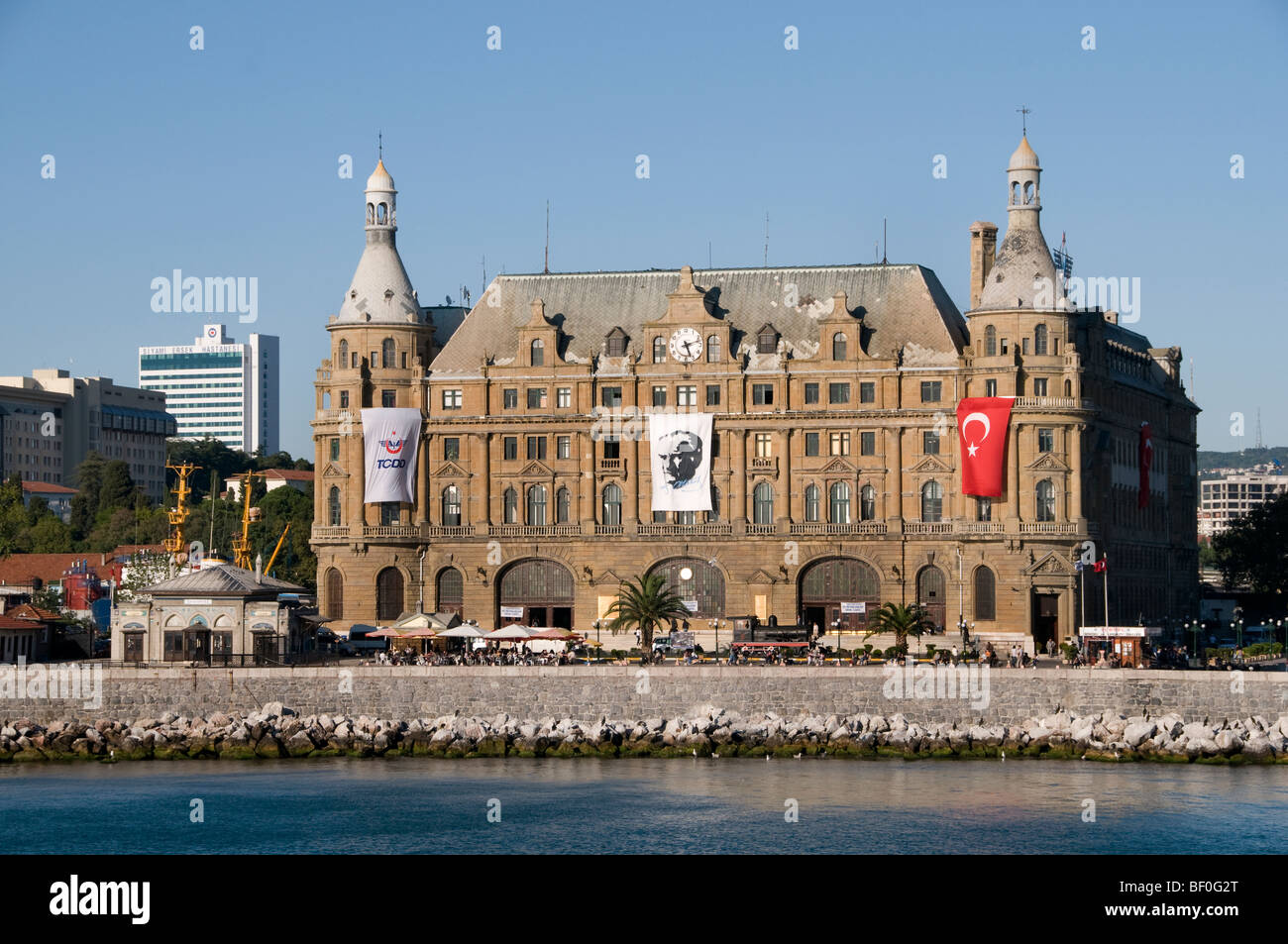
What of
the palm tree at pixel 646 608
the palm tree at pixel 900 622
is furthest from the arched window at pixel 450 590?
the palm tree at pixel 900 622

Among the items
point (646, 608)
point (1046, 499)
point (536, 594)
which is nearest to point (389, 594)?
point (536, 594)

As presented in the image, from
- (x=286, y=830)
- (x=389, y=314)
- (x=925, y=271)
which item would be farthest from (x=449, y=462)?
(x=286, y=830)

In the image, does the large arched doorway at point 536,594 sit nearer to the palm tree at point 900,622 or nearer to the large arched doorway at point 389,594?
the large arched doorway at point 389,594

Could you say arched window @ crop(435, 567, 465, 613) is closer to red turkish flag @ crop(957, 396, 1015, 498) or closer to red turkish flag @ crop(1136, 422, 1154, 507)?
red turkish flag @ crop(957, 396, 1015, 498)

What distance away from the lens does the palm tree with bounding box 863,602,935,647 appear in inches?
4542

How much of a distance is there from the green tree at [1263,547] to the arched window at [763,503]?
152 feet

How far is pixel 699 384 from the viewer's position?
429 feet

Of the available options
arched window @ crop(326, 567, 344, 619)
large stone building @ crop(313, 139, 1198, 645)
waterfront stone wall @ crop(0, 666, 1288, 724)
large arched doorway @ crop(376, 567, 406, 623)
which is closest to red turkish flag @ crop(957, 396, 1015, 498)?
large stone building @ crop(313, 139, 1198, 645)

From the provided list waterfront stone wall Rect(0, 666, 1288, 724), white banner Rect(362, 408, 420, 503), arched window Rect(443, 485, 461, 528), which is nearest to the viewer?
waterfront stone wall Rect(0, 666, 1288, 724)

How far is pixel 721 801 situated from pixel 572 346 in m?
61.9

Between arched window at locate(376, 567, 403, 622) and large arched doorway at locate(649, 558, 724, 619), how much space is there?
1542 centimetres

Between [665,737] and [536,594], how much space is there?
41.3 m
